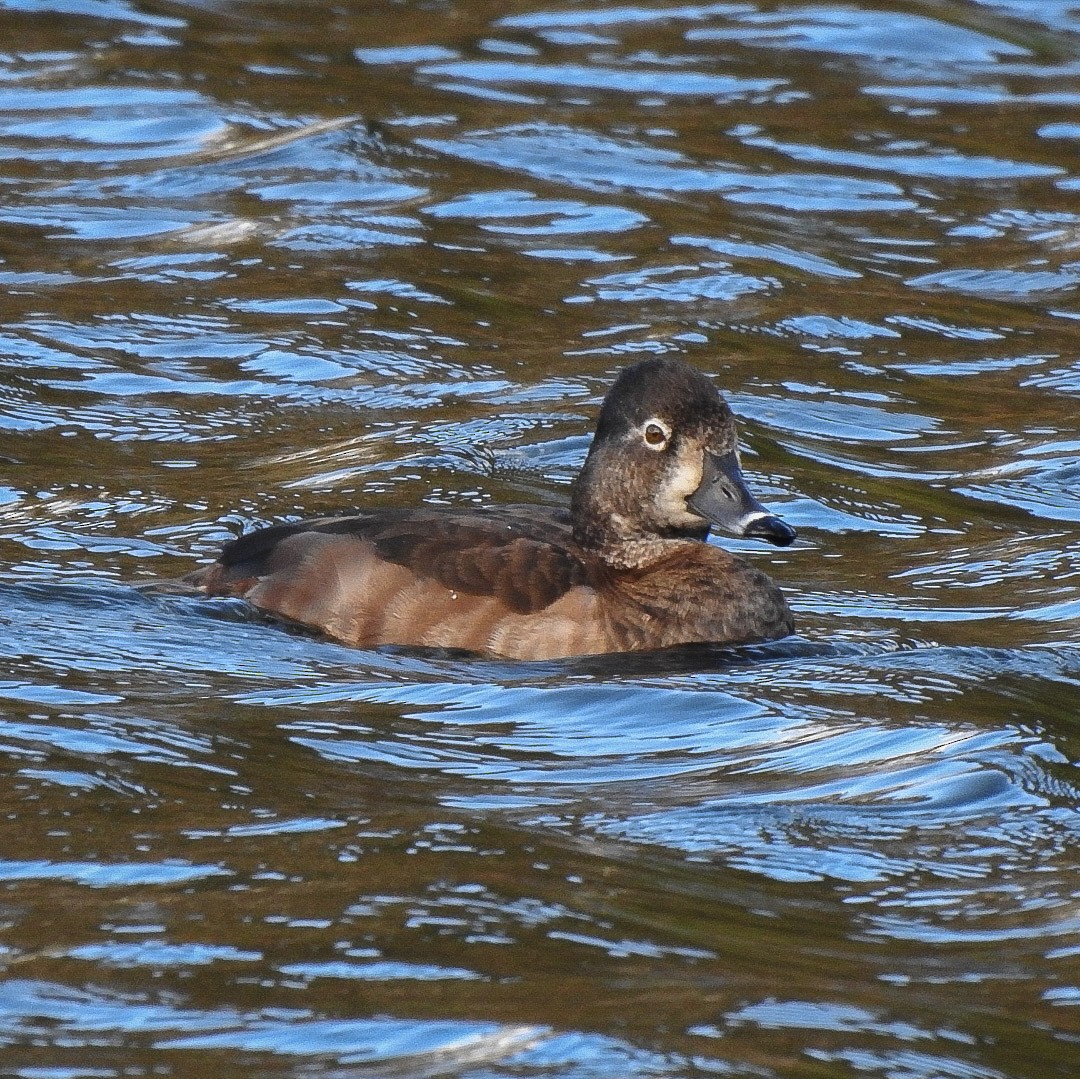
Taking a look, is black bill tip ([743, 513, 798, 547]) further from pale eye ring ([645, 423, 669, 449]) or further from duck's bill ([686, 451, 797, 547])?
pale eye ring ([645, 423, 669, 449])

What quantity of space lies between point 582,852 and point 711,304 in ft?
19.2

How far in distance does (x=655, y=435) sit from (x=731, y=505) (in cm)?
32

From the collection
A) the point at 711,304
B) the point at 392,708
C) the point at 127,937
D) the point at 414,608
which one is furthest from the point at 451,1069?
the point at 711,304

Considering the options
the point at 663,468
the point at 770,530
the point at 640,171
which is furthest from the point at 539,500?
the point at 640,171

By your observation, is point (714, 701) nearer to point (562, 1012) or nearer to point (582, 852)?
point (582, 852)

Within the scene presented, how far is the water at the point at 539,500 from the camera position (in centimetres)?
394

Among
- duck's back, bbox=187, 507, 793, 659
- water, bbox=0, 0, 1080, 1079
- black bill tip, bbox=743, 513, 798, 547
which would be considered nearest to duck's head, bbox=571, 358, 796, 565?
black bill tip, bbox=743, 513, 798, 547

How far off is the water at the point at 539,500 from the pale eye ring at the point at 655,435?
26.8 inches

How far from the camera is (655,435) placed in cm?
659

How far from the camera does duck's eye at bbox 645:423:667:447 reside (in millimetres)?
6582

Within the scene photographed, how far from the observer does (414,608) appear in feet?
20.6

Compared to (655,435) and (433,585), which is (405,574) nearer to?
(433,585)

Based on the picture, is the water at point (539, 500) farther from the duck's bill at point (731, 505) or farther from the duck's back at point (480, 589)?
the duck's bill at point (731, 505)

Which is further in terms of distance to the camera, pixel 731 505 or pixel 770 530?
pixel 731 505
